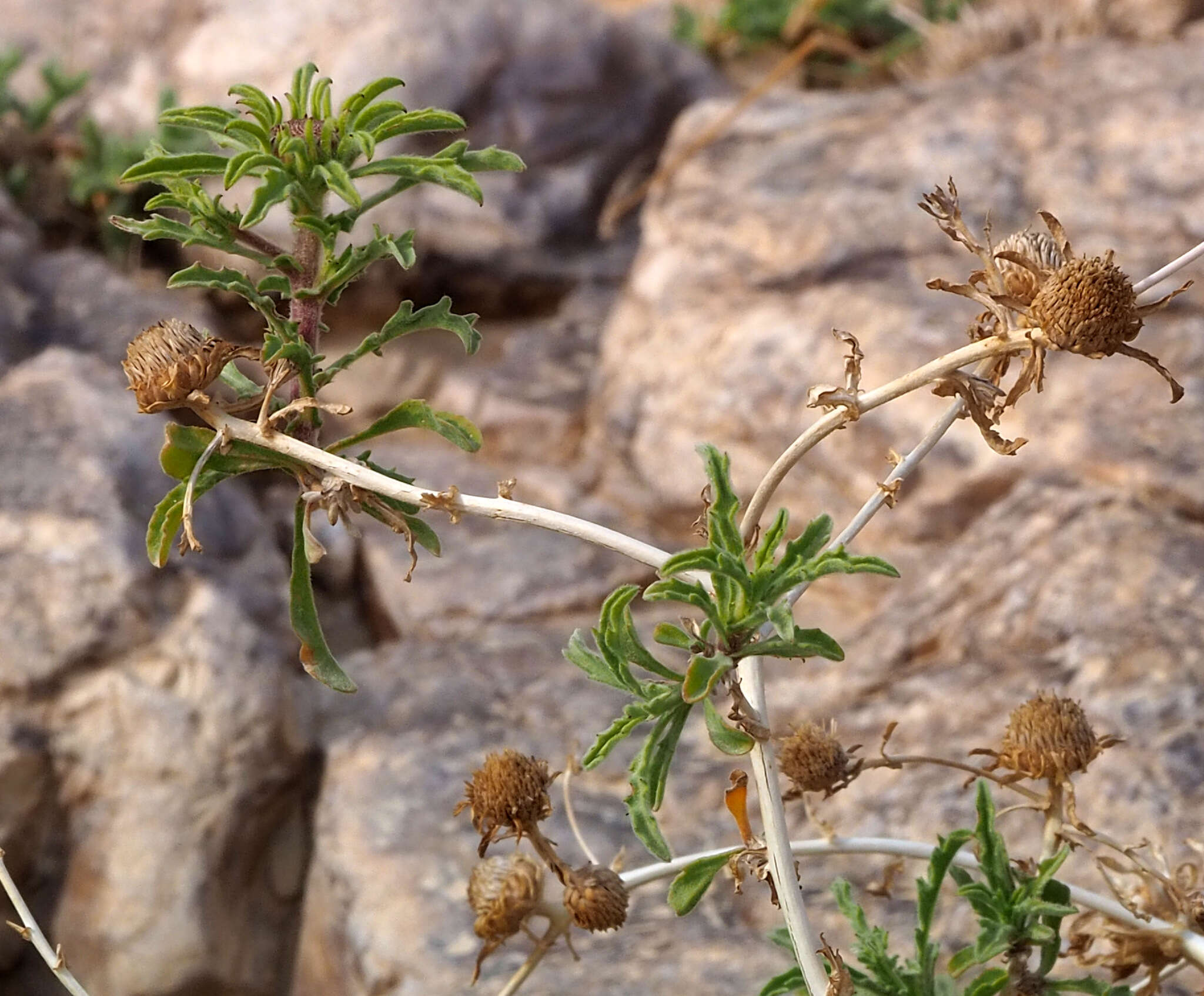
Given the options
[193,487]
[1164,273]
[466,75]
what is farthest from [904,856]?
[466,75]

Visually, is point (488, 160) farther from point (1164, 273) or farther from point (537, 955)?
point (537, 955)

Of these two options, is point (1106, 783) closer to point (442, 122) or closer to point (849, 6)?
point (442, 122)

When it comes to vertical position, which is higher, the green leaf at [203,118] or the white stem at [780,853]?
the green leaf at [203,118]

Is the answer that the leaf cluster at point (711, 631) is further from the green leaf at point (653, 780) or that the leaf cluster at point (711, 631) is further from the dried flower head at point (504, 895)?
the dried flower head at point (504, 895)

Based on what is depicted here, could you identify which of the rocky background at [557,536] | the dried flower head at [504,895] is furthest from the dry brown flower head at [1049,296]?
the rocky background at [557,536]

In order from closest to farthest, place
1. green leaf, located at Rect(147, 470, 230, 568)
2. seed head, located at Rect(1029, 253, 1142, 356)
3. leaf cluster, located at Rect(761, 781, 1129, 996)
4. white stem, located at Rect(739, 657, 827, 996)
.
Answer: seed head, located at Rect(1029, 253, 1142, 356) < white stem, located at Rect(739, 657, 827, 996) < green leaf, located at Rect(147, 470, 230, 568) < leaf cluster, located at Rect(761, 781, 1129, 996)

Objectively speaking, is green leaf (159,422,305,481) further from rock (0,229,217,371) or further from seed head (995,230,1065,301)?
rock (0,229,217,371)

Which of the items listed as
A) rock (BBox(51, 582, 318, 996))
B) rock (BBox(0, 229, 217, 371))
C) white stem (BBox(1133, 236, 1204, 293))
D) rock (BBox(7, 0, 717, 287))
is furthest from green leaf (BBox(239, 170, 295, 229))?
rock (BBox(7, 0, 717, 287))
